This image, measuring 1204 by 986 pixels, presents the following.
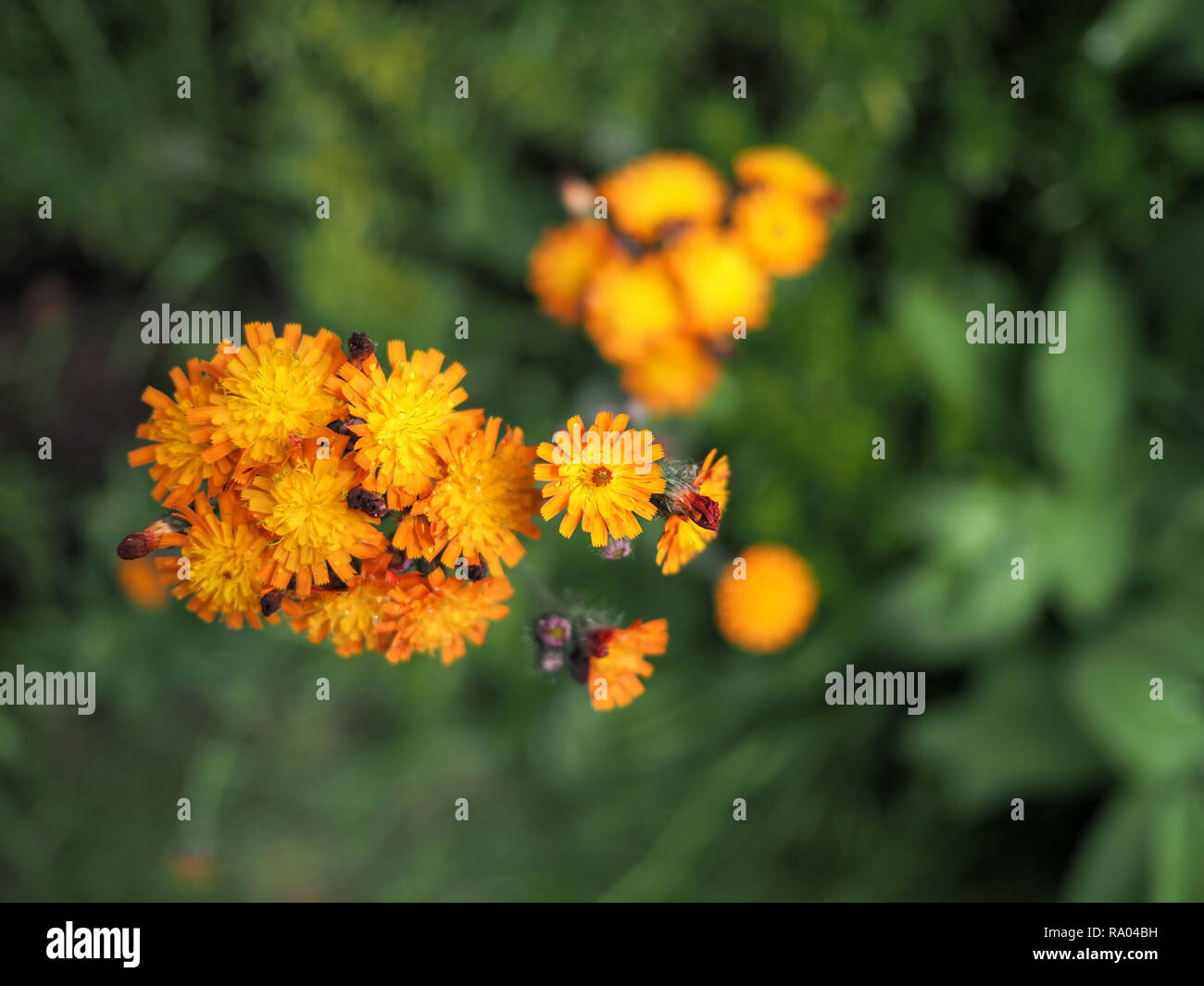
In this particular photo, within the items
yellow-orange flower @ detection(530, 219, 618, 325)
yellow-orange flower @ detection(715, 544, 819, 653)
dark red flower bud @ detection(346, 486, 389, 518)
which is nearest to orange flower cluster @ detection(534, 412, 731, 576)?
dark red flower bud @ detection(346, 486, 389, 518)

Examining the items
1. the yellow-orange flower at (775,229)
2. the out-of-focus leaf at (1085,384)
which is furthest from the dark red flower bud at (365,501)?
the out-of-focus leaf at (1085,384)

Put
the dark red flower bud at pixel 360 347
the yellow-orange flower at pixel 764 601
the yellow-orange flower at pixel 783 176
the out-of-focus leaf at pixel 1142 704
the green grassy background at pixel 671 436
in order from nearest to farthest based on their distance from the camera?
the dark red flower bud at pixel 360 347
the yellow-orange flower at pixel 783 176
the out-of-focus leaf at pixel 1142 704
the yellow-orange flower at pixel 764 601
the green grassy background at pixel 671 436

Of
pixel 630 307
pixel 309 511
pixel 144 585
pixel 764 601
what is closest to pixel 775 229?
pixel 630 307

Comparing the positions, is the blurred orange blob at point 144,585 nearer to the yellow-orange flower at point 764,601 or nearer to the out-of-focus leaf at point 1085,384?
the yellow-orange flower at point 764,601

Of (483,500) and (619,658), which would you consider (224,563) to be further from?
(619,658)
